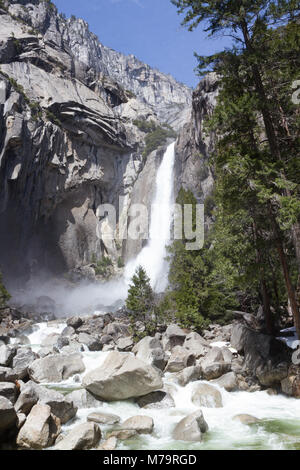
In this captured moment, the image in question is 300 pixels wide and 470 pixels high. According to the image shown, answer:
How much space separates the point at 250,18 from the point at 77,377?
1496 centimetres

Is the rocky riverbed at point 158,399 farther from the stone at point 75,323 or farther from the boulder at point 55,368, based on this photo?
the stone at point 75,323

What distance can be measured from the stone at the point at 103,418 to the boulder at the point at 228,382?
4148 mm

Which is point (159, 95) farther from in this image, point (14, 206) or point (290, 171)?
point (290, 171)

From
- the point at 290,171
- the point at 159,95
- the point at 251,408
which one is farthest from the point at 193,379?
the point at 159,95

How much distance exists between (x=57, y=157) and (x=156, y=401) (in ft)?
151

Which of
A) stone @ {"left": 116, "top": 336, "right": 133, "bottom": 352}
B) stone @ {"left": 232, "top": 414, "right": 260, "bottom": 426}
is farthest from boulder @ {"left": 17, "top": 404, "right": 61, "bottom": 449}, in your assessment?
stone @ {"left": 116, "top": 336, "right": 133, "bottom": 352}

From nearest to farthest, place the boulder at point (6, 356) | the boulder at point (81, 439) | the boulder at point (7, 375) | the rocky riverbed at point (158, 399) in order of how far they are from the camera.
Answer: the boulder at point (81, 439)
the rocky riverbed at point (158, 399)
the boulder at point (7, 375)
the boulder at point (6, 356)

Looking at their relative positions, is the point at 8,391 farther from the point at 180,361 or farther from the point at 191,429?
the point at 180,361

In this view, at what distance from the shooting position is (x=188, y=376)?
38.9 ft

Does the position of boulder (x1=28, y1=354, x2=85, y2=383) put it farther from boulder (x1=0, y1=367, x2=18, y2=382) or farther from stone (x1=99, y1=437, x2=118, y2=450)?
stone (x1=99, y1=437, x2=118, y2=450)

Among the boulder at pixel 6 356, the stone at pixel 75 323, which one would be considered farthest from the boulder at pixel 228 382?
the stone at pixel 75 323

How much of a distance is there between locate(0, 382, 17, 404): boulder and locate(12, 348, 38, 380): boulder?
12.3ft

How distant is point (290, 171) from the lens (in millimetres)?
9555

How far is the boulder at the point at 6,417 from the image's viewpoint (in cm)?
743
